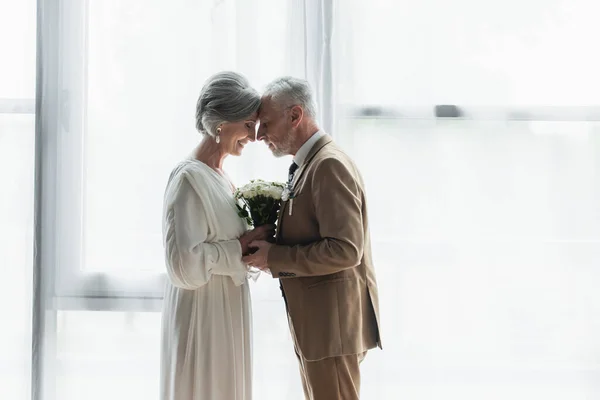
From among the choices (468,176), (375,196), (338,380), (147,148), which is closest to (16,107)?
(147,148)

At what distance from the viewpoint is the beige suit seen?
1.95 metres

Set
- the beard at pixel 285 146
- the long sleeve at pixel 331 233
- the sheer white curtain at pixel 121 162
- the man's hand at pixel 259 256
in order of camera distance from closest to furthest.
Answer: the long sleeve at pixel 331 233
the man's hand at pixel 259 256
the beard at pixel 285 146
the sheer white curtain at pixel 121 162

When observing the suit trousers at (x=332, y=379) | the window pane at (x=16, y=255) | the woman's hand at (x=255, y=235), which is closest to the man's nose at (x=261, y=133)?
the woman's hand at (x=255, y=235)

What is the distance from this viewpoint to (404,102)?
270 cm

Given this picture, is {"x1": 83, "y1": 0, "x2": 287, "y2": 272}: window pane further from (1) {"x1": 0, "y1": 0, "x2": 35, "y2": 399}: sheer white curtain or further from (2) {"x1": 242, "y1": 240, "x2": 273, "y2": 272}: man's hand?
(2) {"x1": 242, "y1": 240, "x2": 273, "y2": 272}: man's hand

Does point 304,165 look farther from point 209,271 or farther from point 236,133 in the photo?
point 209,271

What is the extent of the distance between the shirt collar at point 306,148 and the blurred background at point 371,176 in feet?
1.64

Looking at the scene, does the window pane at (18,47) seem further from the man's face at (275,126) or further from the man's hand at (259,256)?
the man's hand at (259,256)

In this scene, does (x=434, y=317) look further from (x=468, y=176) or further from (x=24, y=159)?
(x=24, y=159)

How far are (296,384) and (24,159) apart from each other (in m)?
1.66

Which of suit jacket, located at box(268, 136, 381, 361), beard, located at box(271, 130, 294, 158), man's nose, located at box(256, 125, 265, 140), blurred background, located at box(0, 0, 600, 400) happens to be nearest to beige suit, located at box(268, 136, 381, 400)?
suit jacket, located at box(268, 136, 381, 361)

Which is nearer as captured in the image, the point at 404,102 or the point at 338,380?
the point at 338,380

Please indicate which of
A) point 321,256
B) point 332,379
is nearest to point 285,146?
point 321,256

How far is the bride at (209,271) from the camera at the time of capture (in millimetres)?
2012
